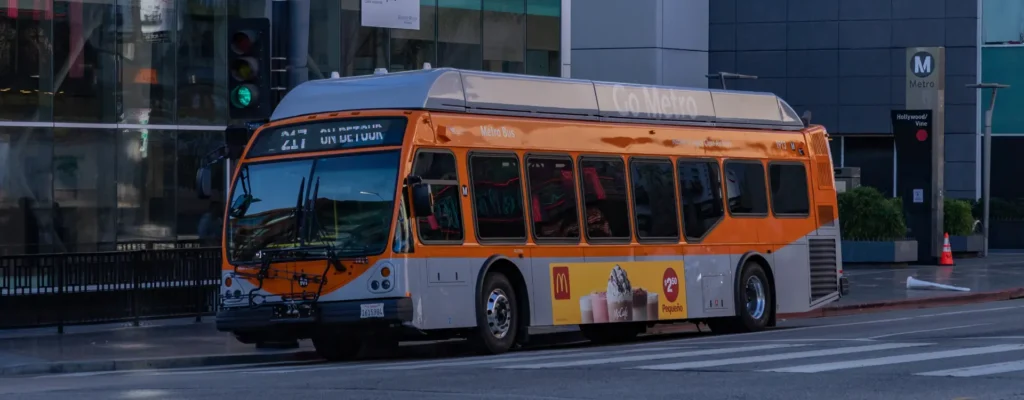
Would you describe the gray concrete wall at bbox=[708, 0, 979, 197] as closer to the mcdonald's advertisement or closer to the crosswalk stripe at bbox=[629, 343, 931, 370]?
the mcdonald's advertisement

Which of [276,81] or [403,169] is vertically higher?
[276,81]

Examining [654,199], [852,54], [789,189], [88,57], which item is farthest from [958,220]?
[88,57]

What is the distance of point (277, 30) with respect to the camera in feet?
60.5

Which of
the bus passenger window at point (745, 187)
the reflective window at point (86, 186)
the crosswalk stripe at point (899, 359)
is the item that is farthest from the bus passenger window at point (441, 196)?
the reflective window at point (86, 186)

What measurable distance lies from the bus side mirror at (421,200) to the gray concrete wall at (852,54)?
41.7 meters

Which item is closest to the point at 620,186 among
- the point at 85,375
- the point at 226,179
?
the point at 85,375

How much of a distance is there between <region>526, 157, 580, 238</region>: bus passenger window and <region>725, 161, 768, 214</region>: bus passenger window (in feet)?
11.2

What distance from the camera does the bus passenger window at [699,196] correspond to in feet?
65.0

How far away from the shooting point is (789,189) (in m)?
→ 21.7

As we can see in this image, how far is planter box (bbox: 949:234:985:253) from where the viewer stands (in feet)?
140

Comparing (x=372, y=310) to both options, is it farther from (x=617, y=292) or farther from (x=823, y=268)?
(x=823, y=268)

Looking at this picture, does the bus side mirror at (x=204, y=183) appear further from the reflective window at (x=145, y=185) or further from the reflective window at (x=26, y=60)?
the reflective window at (x=145, y=185)

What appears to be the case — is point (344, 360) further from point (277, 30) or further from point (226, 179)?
point (226, 179)

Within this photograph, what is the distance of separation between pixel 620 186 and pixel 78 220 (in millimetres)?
12683
